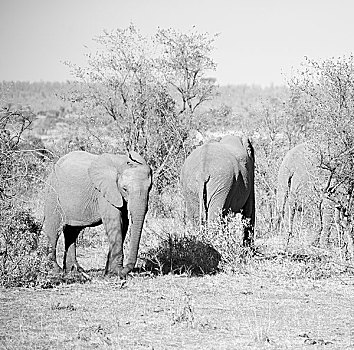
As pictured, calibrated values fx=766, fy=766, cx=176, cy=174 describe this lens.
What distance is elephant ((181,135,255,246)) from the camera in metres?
13.3

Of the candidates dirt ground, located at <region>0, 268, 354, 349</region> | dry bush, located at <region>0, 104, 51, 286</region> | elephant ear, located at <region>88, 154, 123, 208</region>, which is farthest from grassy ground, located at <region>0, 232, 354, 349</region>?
elephant ear, located at <region>88, 154, 123, 208</region>

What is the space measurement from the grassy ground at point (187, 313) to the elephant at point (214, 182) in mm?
1541

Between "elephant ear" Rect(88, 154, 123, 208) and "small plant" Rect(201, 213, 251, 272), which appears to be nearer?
"elephant ear" Rect(88, 154, 123, 208)

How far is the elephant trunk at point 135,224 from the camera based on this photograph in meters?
11.3

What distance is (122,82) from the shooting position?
23.4 metres

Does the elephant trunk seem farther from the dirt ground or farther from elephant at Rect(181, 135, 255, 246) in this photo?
elephant at Rect(181, 135, 255, 246)

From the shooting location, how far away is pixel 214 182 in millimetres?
13289

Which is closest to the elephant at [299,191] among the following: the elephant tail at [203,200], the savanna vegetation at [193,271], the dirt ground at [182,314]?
the savanna vegetation at [193,271]

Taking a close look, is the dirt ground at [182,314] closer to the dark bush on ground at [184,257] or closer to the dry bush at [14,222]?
the dry bush at [14,222]

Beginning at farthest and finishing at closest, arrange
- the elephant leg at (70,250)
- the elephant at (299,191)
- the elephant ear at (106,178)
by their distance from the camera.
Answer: the elephant at (299,191) < the elephant leg at (70,250) < the elephant ear at (106,178)

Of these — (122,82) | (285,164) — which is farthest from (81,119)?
(285,164)

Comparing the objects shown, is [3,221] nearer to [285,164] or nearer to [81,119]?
[285,164]

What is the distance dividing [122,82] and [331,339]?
53.7ft

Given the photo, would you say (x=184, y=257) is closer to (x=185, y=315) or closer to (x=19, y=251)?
(x=19, y=251)
